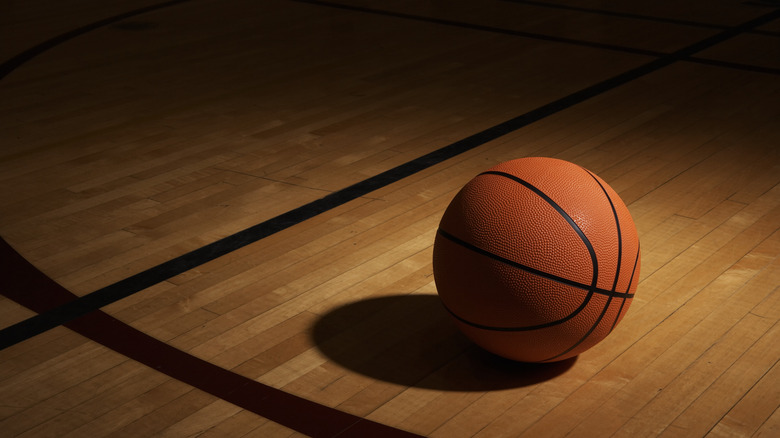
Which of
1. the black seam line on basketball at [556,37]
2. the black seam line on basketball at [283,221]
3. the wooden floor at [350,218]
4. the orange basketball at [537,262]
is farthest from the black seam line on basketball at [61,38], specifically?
the orange basketball at [537,262]

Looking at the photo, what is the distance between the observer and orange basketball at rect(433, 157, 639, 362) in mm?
2584

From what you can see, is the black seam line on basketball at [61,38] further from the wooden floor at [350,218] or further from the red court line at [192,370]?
the red court line at [192,370]

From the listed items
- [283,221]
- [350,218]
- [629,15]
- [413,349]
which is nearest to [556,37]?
[629,15]

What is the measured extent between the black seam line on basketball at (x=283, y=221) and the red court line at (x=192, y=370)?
3.3 inches

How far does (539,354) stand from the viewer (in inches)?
107

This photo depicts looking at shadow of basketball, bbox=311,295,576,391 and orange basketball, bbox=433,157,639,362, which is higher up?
orange basketball, bbox=433,157,639,362

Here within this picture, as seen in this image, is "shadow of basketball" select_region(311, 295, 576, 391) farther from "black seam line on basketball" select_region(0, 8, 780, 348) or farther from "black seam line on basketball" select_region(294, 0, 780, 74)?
"black seam line on basketball" select_region(294, 0, 780, 74)

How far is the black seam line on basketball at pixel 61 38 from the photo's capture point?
662 cm

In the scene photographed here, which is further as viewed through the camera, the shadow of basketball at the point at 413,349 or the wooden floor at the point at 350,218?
the shadow of basketball at the point at 413,349

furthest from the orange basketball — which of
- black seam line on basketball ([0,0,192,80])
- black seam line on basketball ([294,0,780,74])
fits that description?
black seam line on basketball ([0,0,192,80])

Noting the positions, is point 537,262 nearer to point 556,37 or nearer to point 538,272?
point 538,272

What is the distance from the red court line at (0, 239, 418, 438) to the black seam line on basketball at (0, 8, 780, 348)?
8cm

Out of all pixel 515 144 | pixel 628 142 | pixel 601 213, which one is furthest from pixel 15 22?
pixel 601 213

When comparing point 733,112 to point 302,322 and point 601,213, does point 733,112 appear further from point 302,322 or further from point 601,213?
point 302,322
